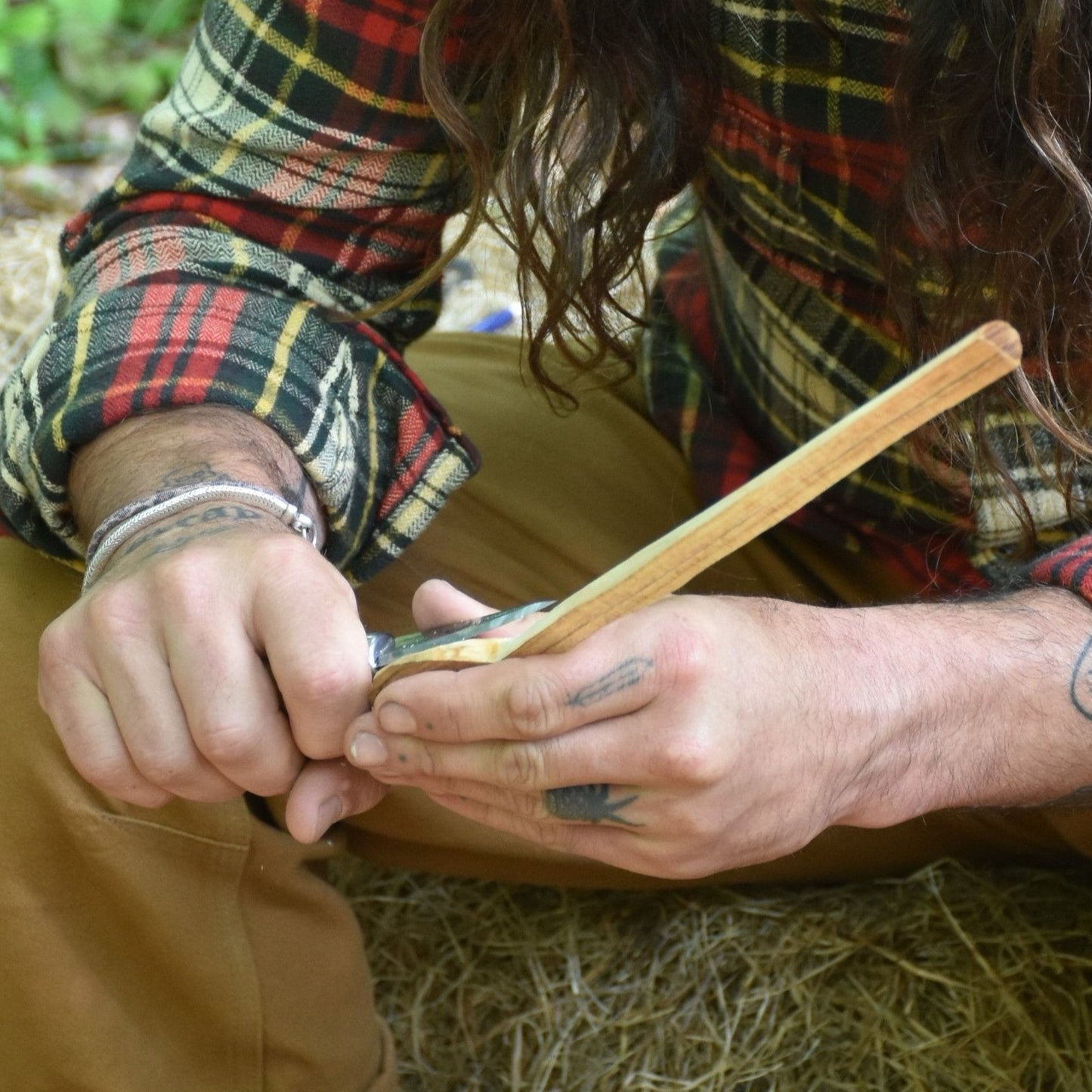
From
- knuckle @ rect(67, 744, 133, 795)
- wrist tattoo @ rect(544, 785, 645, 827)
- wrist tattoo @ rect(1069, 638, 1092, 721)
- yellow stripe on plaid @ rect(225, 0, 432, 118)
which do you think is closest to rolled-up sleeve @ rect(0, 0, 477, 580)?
yellow stripe on plaid @ rect(225, 0, 432, 118)

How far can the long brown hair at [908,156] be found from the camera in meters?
0.70

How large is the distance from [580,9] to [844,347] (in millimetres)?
300

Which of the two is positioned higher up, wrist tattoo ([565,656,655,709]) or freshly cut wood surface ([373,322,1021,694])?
freshly cut wood surface ([373,322,1021,694])

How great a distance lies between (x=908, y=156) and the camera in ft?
2.44

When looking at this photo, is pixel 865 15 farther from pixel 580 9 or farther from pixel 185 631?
pixel 185 631

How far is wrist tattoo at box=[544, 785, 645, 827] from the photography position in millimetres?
618

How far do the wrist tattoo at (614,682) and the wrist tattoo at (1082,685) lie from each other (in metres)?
0.30

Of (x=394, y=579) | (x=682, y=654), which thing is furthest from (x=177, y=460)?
(x=682, y=654)

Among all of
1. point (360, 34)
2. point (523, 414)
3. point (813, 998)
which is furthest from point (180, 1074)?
point (360, 34)

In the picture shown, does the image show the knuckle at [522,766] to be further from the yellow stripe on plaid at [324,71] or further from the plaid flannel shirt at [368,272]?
the yellow stripe on plaid at [324,71]

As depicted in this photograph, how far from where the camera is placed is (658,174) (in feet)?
2.83

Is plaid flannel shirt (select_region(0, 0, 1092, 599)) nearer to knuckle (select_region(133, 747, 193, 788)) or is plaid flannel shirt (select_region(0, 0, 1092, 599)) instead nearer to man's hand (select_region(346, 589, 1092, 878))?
man's hand (select_region(346, 589, 1092, 878))

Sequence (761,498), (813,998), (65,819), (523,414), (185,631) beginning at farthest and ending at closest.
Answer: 1. (523,414)
2. (813,998)
3. (65,819)
4. (185,631)
5. (761,498)

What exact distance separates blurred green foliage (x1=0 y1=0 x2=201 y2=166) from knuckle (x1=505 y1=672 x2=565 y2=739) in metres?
2.19
